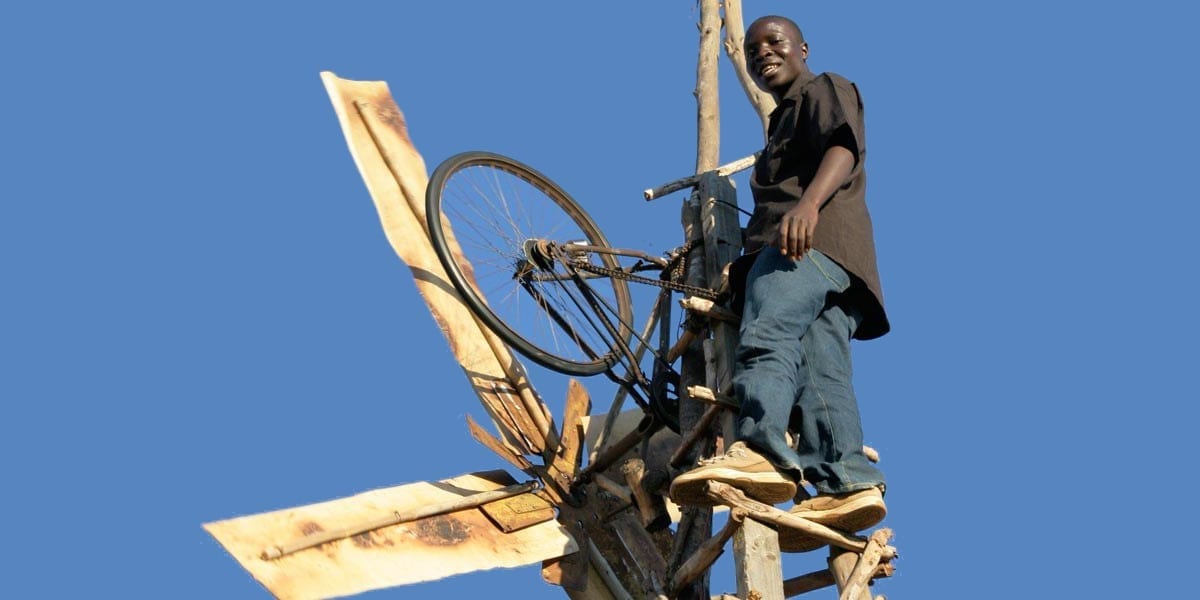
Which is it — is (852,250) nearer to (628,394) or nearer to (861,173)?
(861,173)

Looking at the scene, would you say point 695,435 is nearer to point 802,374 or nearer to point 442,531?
point 802,374

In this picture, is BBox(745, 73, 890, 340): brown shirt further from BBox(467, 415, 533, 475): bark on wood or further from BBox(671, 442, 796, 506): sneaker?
BBox(467, 415, 533, 475): bark on wood

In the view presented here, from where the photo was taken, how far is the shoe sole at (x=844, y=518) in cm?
793

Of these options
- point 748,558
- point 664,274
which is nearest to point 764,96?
point 664,274

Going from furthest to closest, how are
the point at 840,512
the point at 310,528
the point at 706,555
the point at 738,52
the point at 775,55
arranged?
the point at 738,52 < the point at 310,528 < the point at 775,55 < the point at 706,555 < the point at 840,512

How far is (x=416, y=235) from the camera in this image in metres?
10.7

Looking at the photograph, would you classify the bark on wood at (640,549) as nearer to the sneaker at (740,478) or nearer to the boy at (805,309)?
the boy at (805,309)

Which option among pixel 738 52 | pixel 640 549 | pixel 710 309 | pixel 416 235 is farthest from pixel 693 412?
pixel 738 52

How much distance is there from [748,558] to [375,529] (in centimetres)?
227

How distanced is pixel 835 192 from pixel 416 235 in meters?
2.94

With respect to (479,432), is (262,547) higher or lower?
lower

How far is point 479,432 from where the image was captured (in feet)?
33.3

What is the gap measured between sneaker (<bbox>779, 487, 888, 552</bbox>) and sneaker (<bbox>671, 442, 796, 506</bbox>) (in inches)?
6.5

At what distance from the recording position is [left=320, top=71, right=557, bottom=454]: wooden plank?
10.3 m
